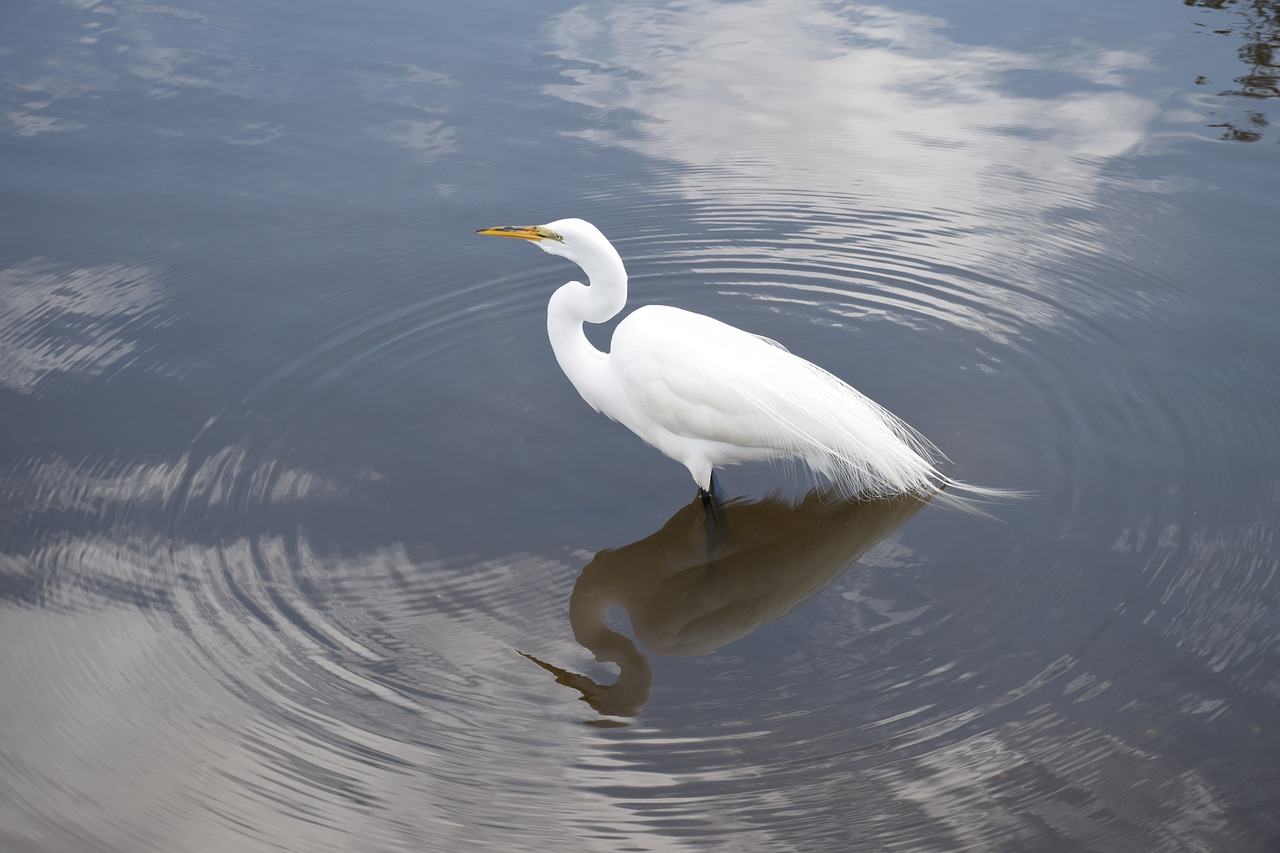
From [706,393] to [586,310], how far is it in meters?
0.56

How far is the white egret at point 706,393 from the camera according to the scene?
169 inches

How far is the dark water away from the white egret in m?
0.21

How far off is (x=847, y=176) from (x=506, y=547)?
3.25 metres

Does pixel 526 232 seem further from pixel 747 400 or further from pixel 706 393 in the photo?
pixel 747 400

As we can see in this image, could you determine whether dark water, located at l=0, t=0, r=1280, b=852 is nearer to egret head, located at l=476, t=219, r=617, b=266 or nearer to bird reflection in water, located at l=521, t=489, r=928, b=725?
bird reflection in water, located at l=521, t=489, r=928, b=725

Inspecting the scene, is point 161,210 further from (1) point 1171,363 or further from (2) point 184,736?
(1) point 1171,363

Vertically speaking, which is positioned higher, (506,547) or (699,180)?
(699,180)

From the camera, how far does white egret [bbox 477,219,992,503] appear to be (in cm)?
429

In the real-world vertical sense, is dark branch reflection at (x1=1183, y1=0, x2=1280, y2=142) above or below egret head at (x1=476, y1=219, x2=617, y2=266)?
above

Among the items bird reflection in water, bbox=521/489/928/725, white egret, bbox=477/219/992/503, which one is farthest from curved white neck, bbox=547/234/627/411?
bird reflection in water, bbox=521/489/928/725

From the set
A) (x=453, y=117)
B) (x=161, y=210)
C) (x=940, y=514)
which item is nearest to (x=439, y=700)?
(x=940, y=514)

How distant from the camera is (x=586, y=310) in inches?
174

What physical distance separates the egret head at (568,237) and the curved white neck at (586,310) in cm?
1

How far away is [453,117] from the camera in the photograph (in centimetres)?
716
